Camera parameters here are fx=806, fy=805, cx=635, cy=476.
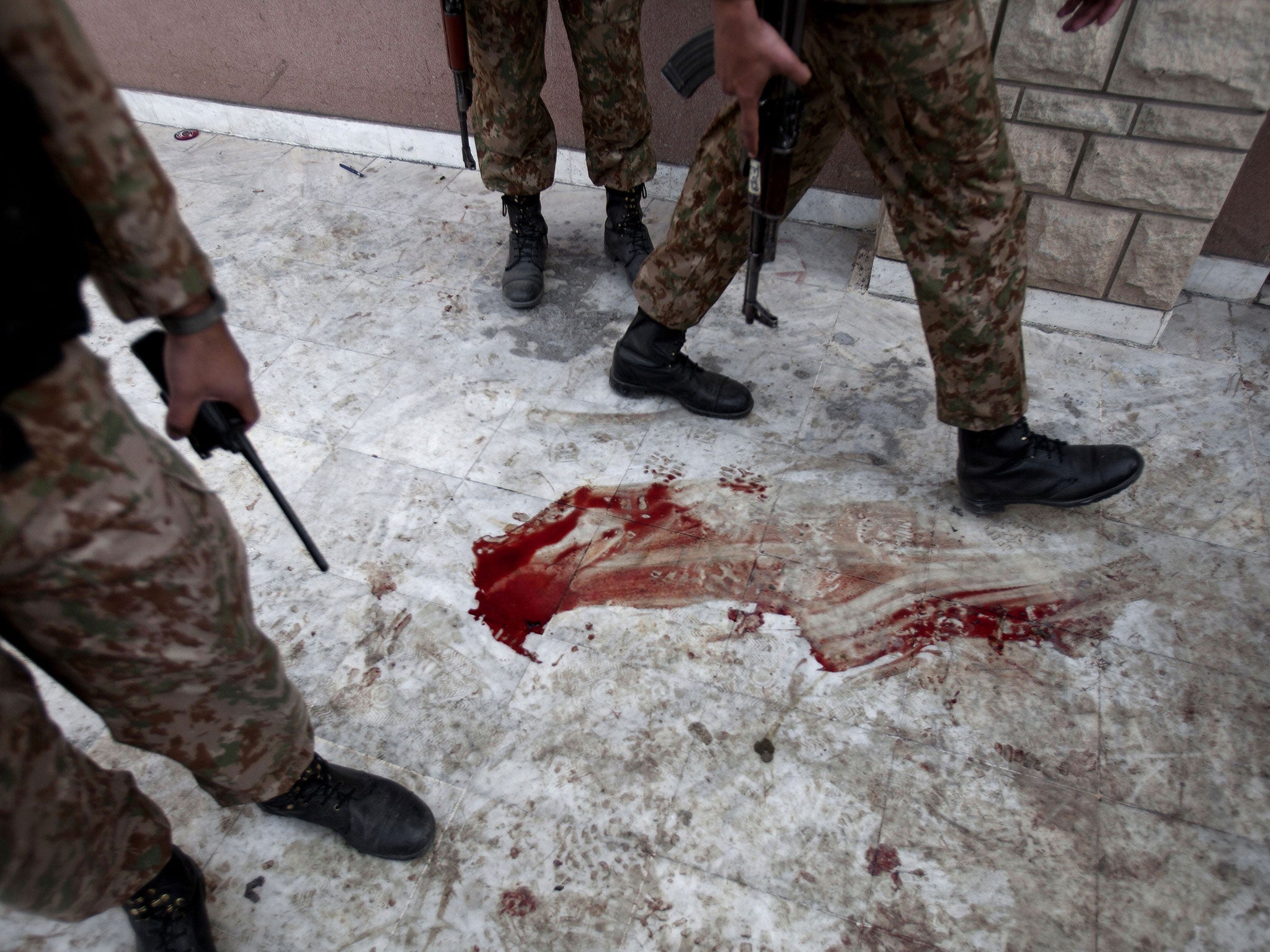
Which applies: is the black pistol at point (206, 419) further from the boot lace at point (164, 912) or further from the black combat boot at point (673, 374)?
the black combat boot at point (673, 374)

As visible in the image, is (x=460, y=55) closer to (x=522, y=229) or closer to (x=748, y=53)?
(x=522, y=229)

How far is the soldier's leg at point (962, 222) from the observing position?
48.2 inches

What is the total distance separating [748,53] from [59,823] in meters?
1.27

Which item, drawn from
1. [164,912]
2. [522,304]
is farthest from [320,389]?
[164,912]

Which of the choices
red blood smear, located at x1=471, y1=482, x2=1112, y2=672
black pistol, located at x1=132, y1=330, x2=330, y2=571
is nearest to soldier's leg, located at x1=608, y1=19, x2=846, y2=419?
red blood smear, located at x1=471, y1=482, x2=1112, y2=672

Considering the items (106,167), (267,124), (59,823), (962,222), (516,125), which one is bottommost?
(267,124)

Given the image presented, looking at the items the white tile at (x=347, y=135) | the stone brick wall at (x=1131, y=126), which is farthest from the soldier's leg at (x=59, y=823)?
the white tile at (x=347, y=135)

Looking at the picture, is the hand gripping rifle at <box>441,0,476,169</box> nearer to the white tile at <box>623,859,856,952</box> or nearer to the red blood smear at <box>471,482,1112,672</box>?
the red blood smear at <box>471,482,1112,672</box>

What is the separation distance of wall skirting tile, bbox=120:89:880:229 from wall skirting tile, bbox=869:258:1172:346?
41cm

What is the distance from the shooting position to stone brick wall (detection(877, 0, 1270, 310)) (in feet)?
5.24

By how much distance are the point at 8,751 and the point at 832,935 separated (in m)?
1.01

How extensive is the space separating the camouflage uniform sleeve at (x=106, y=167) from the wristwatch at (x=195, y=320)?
17 millimetres

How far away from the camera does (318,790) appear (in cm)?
117

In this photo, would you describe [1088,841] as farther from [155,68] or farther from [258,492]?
[155,68]
